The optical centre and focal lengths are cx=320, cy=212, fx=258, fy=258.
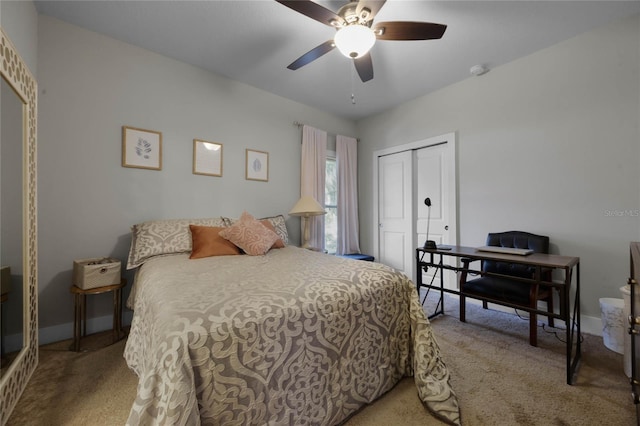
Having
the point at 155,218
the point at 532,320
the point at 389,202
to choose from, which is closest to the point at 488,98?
the point at 389,202

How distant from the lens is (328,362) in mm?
1205

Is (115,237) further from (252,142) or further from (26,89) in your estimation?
(252,142)

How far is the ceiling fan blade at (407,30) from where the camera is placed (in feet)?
5.53

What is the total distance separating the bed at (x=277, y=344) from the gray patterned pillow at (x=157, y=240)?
1.51 feet

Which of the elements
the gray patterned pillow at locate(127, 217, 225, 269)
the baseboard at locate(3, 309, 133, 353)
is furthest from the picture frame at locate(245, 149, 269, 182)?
the baseboard at locate(3, 309, 133, 353)

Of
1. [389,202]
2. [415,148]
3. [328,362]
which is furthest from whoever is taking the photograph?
[389,202]

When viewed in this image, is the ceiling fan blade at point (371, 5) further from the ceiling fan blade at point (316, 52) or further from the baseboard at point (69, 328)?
the baseboard at point (69, 328)

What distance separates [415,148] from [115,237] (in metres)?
3.70

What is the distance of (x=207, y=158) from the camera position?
9.73ft

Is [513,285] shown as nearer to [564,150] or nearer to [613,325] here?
[613,325]

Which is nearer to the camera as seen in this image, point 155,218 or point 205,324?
point 205,324

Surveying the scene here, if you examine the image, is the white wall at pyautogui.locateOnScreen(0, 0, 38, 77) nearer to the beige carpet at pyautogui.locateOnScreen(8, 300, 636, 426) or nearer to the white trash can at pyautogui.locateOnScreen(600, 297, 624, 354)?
the beige carpet at pyautogui.locateOnScreen(8, 300, 636, 426)

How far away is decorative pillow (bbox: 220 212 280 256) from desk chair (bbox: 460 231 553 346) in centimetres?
178

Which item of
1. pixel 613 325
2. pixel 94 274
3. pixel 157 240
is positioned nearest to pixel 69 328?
pixel 94 274
